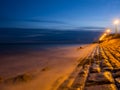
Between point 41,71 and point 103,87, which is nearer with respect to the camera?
point 103,87

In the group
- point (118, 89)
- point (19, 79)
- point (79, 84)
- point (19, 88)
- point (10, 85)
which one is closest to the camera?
point (118, 89)

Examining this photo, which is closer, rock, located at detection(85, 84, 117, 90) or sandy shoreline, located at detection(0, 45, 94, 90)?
rock, located at detection(85, 84, 117, 90)

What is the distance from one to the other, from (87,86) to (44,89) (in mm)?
1571

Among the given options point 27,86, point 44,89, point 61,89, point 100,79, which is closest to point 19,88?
point 27,86

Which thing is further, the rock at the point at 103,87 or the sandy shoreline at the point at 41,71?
the sandy shoreline at the point at 41,71

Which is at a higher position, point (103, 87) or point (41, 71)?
point (103, 87)

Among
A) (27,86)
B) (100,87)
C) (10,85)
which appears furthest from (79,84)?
(10,85)

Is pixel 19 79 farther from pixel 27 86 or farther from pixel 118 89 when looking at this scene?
pixel 118 89

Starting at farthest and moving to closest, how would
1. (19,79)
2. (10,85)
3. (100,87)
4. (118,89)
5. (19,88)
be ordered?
(19,79)
(10,85)
(19,88)
(100,87)
(118,89)

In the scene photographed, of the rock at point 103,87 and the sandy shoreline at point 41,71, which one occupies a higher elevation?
the rock at point 103,87

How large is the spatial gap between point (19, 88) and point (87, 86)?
2.65 meters

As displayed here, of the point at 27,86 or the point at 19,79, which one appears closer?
the point at 27,86

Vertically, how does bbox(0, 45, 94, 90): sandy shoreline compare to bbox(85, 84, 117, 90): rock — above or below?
below

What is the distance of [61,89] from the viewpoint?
702cm
